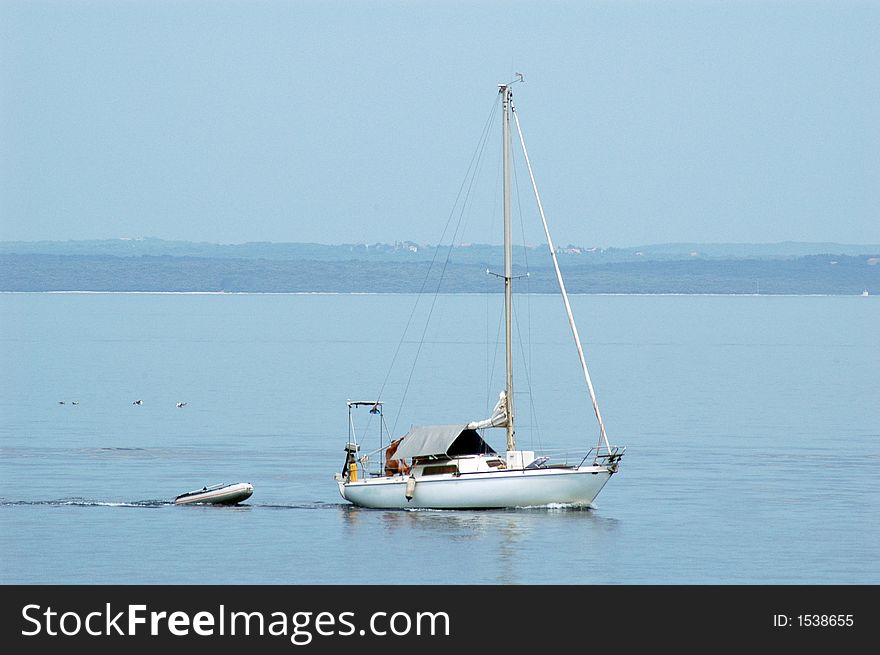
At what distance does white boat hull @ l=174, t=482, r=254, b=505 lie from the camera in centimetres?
6600

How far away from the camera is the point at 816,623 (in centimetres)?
4094

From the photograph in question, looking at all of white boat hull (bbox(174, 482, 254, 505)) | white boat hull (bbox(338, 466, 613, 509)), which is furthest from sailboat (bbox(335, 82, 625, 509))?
white boat hull (bbox(174, 482, 254, 505))

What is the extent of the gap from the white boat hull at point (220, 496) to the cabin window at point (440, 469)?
303 inches

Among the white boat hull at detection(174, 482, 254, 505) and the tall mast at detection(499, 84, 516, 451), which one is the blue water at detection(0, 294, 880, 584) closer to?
the white boat hull at detection(174, 482, 254, 505)

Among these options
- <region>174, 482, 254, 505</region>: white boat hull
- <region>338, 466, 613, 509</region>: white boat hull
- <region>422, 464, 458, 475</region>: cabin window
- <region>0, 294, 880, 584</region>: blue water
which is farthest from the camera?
<region>174, 482, 254, 505</region>: white boat hull

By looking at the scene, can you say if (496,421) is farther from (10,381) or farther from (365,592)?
(10,381)

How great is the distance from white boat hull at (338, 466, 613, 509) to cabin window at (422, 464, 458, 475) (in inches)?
21.2

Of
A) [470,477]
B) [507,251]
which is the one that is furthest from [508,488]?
[507,251]

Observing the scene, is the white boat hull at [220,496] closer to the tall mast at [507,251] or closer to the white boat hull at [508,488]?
the white boat hull at [508,488]

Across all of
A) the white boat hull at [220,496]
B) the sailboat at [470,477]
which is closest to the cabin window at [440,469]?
the sailboat at [470,477]

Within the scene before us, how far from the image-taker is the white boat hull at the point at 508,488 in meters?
62.0

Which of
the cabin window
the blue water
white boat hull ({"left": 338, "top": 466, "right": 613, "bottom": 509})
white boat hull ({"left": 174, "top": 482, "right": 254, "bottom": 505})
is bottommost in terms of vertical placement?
the blue water

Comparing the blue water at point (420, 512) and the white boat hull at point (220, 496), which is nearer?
the blue water at point (420, 512)

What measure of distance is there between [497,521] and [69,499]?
729 inches
